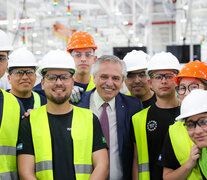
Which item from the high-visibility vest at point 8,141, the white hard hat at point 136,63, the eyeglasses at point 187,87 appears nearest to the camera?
the high-visibility vest at point 8,141

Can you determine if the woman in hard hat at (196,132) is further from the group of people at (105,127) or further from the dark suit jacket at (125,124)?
the dark suit jacket at (125,124)

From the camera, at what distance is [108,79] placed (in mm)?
2807

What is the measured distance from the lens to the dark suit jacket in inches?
109

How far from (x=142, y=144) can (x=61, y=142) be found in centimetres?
82

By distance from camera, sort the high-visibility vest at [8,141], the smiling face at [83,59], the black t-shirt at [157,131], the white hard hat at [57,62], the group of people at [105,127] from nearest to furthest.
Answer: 1. the group of people at [105,127]
2. the high-visibility vest at [8,141]
3. the white hard hat at [57,62]
4. the black t-shirt at [157,131]
5. the smiling face at [83,59]

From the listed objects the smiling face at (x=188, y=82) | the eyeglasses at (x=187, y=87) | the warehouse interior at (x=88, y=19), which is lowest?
the eyeglasses at (x=187, y=87)

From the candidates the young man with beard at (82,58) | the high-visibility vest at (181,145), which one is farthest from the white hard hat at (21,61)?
the high-visibility vest at (181,145)

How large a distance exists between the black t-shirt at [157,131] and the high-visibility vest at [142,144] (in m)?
0.04

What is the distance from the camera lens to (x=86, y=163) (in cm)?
229

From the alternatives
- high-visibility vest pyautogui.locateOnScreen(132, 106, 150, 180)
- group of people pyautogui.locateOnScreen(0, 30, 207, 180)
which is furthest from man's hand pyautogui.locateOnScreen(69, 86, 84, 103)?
high-visibility vest pyautogui.locateOnScreen(132, 106, 150, 180)

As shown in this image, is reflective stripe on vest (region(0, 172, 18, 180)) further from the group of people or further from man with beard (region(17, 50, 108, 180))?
man with beard (region(17, 50, 108, 180))

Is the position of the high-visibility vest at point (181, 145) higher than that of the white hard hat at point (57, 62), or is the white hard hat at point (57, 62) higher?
the white hard hat at point (57, 62)

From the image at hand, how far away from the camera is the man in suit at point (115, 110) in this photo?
2.74 meters

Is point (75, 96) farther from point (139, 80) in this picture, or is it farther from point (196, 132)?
point (196, 132)
